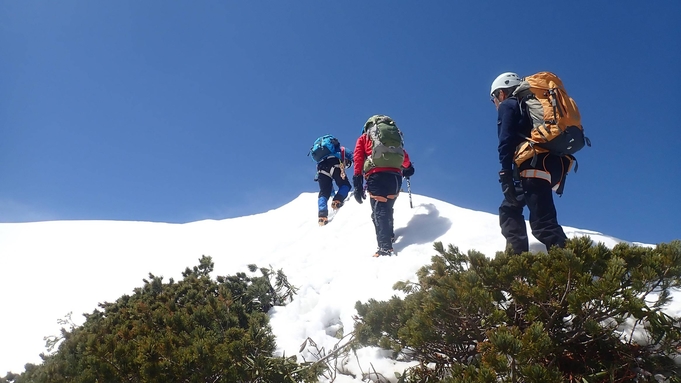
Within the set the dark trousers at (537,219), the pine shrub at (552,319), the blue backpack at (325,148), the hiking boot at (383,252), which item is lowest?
the pine shrub at (552,319)

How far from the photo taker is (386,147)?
7066mm

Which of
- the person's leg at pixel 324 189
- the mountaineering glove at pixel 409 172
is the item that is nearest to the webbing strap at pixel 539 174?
the mountaineering glove at pixel 409 172

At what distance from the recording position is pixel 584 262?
8.40 feet

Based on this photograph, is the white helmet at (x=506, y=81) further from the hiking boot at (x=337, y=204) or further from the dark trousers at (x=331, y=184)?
the hiking boot at (x=337, y=204)

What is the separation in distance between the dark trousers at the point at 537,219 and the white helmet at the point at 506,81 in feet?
3.91

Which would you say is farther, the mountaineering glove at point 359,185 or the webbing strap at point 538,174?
the mountaineering glove at point 359,185

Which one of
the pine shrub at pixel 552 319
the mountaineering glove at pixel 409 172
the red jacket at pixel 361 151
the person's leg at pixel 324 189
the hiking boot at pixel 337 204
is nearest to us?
the pine shrub at pixel 552 319

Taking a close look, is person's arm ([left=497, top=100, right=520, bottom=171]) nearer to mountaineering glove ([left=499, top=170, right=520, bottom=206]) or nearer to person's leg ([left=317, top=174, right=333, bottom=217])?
mountaineering glove ([left=499, top=170, right=520, bottom=206])

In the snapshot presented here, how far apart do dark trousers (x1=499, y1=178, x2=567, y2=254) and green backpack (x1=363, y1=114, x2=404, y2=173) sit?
9.16ft

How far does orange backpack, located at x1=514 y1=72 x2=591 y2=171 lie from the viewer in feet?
13.6

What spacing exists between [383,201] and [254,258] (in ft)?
10.0

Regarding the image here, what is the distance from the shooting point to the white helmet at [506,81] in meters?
4.82

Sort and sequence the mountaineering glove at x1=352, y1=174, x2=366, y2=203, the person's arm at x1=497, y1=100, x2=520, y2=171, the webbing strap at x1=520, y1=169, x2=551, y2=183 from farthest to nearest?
the mountaineering glove at x1=352, y1=174, x2=366, y2=203 → the person's arm at x1=497, y1=100, x2=520, y2=171 → the webbing strap at x1=520, y1=169, x2=551, y2=183

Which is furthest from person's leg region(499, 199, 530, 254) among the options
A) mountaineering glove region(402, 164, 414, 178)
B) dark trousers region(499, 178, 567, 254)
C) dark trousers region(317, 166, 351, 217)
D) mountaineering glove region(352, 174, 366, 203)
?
dark trousers region(317, 166, 351, 217)
